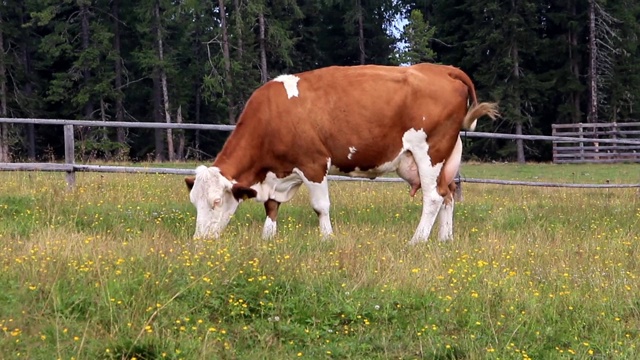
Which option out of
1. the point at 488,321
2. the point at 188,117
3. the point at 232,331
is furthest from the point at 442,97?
→ the point at 188,117

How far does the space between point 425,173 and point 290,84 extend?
1.95 metres

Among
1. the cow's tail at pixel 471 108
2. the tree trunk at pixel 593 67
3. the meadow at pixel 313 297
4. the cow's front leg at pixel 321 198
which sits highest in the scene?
the tree trunk at pixel 593 67

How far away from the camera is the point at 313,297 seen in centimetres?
501

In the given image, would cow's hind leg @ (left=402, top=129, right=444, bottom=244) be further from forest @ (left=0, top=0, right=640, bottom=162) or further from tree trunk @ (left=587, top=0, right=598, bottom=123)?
tree trunk @ (left=587, top=0, right=598, bottom=123)

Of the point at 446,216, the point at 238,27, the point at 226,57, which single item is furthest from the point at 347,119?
the point at 238,27

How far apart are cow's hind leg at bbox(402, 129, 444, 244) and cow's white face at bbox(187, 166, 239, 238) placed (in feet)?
7.23

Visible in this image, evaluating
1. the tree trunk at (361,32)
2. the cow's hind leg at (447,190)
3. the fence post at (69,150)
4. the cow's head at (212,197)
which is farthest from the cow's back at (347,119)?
the tree trunk at (361,32)

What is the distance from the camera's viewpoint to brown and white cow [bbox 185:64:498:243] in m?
8.09

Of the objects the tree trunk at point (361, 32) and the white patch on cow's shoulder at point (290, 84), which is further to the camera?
the tree trunk at point (361, 32)

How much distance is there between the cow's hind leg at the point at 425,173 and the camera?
816 centimetres

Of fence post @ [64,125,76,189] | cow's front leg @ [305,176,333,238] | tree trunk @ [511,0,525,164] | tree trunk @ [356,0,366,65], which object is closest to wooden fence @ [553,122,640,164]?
tree trunk @ [511,0,525,164]

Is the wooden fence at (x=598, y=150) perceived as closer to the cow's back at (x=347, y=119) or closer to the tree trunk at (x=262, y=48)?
the tree trunk at (x=262, y=48)

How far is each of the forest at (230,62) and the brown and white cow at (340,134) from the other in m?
26.7

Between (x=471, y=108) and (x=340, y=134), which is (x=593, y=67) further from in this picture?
(x=340, y=134)
